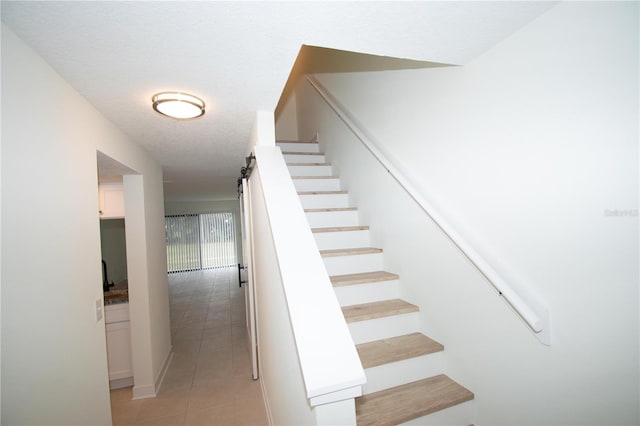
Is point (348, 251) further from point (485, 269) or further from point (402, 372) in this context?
point (485, 269)

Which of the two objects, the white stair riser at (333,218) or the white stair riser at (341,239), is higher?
the white stair riser at (333,218)

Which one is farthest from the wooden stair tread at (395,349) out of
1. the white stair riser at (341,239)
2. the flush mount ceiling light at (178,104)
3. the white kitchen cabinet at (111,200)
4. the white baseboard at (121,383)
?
the white kitchen cabinet at (111,200)

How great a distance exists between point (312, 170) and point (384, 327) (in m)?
1.94

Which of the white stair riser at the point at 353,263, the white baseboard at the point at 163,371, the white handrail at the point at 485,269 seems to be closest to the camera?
the white handrail at the point at 485,269

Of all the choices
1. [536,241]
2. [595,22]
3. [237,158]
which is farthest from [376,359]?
[237,158]

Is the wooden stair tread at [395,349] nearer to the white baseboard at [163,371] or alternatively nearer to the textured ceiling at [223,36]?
the textured ceiling at [223,36]

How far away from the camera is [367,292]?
192cm

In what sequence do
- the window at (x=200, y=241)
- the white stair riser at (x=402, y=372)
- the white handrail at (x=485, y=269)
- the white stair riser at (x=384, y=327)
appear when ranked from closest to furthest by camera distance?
the white handrail at (x=485, y=269) → the white stair riser at (x=402, y=372) → the white stair riser at (x=384, y=327) → the window at (x=200, y=241)

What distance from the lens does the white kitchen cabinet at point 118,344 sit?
103 inches

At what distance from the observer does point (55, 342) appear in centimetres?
113

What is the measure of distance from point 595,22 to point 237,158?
8.90 ft

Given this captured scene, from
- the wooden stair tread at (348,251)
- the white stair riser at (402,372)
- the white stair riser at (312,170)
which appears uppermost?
the white stair riser at (312,170)

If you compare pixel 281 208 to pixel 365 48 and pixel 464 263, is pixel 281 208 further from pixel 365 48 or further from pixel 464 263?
pixel 464 263

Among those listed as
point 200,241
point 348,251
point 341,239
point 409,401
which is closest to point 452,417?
point 409,401
